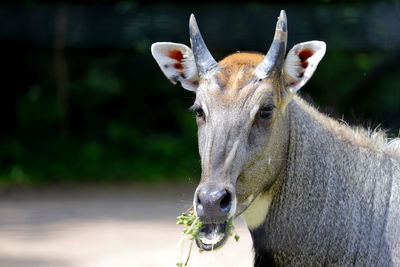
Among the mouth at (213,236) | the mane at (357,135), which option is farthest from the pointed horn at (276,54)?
the mouth at (213,236)

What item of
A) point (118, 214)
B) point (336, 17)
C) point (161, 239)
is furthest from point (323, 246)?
point (336, 17)

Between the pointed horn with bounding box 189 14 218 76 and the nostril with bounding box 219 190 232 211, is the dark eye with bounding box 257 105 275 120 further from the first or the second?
the nostril with bounding box 219 190 232 211

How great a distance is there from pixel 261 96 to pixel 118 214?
8458 millimetres

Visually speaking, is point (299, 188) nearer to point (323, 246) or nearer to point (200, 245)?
point (323, 246)

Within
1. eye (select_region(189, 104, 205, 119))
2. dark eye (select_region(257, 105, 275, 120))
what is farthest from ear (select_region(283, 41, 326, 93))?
eye (select_region(189, 104, 205, 119))

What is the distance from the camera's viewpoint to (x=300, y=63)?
6148mm

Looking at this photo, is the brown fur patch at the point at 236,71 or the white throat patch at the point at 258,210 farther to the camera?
the white throat patch at the point at 258,210

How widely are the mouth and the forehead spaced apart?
100 cm

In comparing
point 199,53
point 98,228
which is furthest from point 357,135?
point 98,228

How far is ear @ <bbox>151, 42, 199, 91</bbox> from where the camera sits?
21.2 feet

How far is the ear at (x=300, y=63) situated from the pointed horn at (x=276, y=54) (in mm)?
197

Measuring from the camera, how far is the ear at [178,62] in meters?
6.47

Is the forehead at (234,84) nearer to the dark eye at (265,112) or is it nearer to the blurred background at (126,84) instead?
the dark eye at (265,112)

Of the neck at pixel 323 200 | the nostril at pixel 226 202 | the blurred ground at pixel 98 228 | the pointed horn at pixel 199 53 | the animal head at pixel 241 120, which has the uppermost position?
the pointed horn at pixel 199 53
